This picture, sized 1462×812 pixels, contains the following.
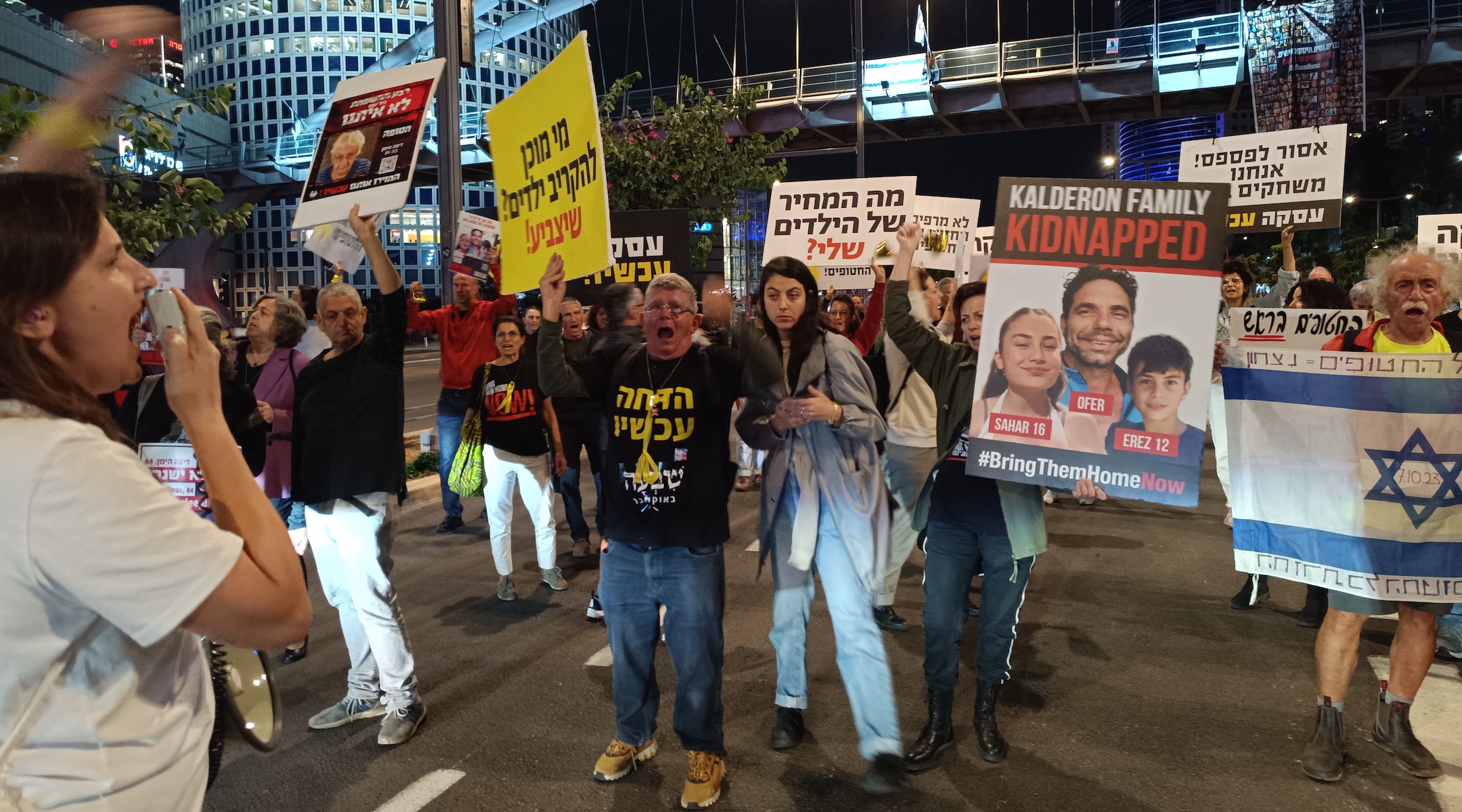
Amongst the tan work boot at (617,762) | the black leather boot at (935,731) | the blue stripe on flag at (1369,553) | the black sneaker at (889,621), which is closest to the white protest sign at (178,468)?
the tan work boot at (617,762)

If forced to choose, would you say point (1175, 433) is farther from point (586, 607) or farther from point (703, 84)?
point (703, 84)

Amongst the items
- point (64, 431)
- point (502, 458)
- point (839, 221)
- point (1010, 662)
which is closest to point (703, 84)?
point (839, 221)

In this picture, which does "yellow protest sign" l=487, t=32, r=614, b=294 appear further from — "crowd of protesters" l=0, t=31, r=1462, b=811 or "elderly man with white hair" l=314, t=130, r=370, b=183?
"elderly man with white hair" l=314, t=130, r=370, b=183

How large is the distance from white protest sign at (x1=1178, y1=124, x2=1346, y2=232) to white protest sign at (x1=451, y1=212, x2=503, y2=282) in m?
7.02

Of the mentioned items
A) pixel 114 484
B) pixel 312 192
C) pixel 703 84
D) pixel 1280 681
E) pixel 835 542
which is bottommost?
pixel 1280 681

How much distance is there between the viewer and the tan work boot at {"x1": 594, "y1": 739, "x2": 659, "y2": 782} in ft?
13.1

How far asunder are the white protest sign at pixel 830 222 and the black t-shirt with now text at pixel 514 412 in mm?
3118

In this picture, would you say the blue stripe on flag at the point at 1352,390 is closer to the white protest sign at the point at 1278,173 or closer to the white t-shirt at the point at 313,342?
the white t-shirt at the point at 313,342

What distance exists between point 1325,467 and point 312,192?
514 cm

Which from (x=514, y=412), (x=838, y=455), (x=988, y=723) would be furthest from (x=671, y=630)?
(x=514, y=412)

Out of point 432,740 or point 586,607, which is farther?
point 586,607

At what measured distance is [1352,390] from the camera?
12.9 ft

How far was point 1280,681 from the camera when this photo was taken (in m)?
5.08

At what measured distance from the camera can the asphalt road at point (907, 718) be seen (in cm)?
388
